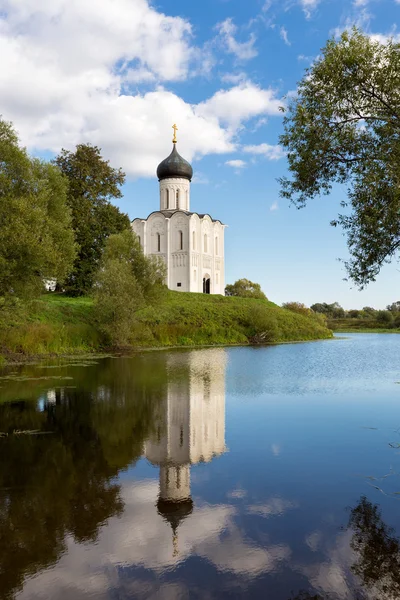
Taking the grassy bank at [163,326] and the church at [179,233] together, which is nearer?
the grassy bank at [163,326]

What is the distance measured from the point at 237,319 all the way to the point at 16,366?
2906 centimetres

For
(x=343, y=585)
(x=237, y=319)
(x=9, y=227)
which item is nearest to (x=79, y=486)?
(x=343, y=585)

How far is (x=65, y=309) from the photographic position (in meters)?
33.7

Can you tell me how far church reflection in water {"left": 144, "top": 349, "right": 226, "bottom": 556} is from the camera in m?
6.32

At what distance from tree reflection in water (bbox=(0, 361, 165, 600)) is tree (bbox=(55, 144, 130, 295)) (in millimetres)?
28313

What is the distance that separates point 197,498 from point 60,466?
2671 mm

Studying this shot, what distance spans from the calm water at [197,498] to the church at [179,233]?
52.7m

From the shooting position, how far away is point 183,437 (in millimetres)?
9688

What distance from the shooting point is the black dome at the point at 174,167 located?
218ft

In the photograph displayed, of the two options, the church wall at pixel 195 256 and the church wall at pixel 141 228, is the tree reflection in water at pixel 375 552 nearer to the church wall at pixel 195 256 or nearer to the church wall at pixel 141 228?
the church wall at pixel 195 256

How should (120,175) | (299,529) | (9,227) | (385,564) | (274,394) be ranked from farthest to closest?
(120,175) → (9,227) → (274,394) → (299,529) → (385,564)

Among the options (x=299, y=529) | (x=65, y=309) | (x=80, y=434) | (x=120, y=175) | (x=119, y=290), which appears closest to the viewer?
(x=299, y=529)

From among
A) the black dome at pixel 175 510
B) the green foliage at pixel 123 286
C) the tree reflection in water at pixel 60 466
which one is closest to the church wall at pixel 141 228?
the green foliage at pixel 123 286

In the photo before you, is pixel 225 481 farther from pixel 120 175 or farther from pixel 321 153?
pixel 120 175
